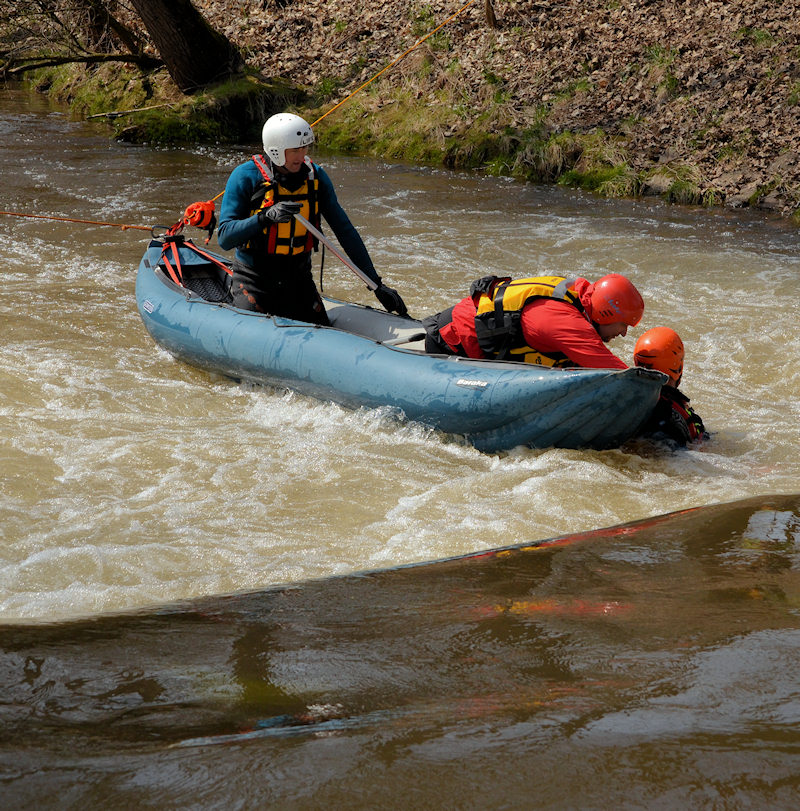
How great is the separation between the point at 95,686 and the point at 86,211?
863cm

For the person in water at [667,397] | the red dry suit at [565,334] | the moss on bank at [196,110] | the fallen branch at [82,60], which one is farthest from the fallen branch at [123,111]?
the person in water at [667,397]

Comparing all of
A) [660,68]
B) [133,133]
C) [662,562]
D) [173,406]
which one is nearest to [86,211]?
[133,133]

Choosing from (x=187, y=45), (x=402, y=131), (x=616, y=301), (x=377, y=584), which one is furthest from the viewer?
(x=187, y=45)

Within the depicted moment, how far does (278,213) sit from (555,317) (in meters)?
1.61

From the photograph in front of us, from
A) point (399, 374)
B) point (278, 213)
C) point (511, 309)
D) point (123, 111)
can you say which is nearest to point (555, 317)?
point (511, 309)

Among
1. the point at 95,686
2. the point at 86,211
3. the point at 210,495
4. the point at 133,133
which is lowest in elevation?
the point at 210,495

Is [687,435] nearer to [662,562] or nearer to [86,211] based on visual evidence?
[662,562]

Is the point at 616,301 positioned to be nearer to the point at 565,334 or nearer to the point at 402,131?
the point at 565,334

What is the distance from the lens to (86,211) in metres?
9.97

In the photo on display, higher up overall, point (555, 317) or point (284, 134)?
point (284, 134)

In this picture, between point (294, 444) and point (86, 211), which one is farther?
point (86, 211)

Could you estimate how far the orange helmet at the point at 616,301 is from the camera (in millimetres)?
4281

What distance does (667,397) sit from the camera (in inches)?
186

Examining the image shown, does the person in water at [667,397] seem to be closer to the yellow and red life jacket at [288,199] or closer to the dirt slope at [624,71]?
the yellow and red life jacket at [288,199]
